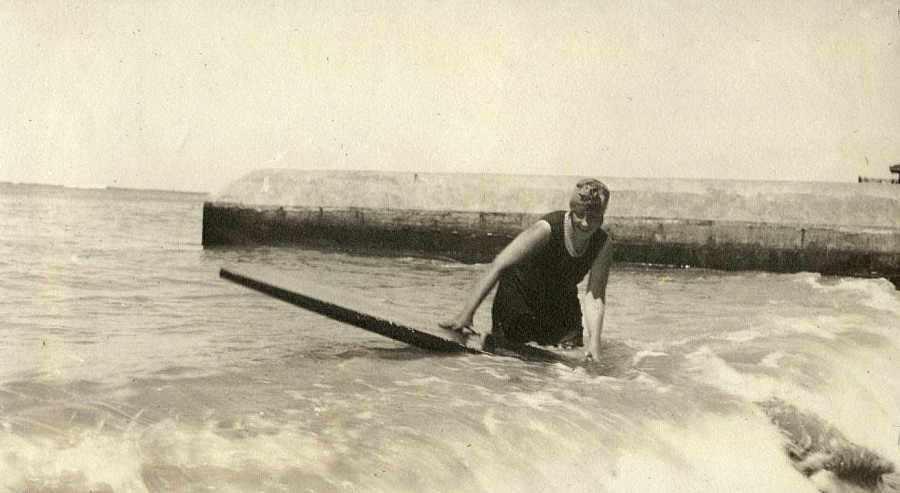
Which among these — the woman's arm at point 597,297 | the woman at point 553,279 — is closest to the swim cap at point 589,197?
the woman at point 553,279

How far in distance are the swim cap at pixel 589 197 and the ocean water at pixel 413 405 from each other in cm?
74

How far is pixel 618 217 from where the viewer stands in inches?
342

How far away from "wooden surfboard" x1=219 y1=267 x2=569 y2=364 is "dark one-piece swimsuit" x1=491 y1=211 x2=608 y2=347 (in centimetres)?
12

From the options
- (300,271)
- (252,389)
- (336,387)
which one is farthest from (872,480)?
(300,271)

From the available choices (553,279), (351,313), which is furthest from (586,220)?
(351,313)

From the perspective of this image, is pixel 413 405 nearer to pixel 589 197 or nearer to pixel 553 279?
pixel 553 279

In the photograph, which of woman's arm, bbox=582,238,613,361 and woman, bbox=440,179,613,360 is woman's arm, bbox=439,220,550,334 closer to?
woman, bbox=440,179,613,360

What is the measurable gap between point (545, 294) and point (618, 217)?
548cm

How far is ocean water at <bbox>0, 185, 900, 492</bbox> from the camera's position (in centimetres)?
221

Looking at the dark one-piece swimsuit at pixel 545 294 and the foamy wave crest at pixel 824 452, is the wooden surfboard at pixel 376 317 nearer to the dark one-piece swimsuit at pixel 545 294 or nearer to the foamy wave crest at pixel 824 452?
the dark one-piece swimsuit at pixel 545 294

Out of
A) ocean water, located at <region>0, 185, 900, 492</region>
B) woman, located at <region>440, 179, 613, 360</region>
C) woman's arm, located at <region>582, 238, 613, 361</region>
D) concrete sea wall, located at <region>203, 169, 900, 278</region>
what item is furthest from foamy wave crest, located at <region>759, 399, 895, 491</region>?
concrete sea wall, located at <region>203, 169, 900, 278</region>

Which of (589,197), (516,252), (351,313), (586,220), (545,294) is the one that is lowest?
(351,313)

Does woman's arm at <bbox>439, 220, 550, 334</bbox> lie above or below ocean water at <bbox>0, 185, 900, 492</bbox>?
above

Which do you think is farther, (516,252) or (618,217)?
(618,217)
